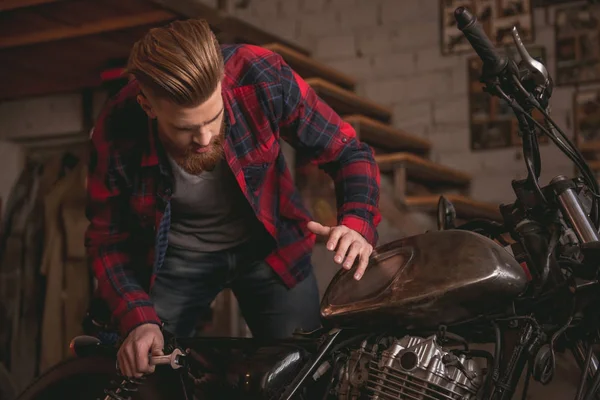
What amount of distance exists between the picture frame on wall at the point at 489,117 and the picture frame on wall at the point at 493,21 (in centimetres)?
8

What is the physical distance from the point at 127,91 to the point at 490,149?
8.26ft

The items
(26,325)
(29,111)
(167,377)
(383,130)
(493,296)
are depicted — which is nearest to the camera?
(493,296)

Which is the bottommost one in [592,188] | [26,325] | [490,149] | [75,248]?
[26,325]

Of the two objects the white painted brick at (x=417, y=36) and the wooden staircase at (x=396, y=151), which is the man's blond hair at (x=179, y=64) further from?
the white painted brick at (x=417, y=36)


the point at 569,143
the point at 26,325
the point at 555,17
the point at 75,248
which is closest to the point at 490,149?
the point at 555,17

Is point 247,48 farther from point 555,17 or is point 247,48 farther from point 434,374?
point 555,17

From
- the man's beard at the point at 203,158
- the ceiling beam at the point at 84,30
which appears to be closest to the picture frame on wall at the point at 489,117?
the ceiling beam at the point at 84,30

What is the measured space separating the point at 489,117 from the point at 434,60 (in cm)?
44

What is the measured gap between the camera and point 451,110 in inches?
155

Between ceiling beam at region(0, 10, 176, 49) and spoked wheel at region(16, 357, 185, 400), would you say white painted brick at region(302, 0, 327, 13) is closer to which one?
ceiling beam at region(0, 10, 176, 49)

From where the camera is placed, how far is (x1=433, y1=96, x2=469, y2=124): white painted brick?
391cm

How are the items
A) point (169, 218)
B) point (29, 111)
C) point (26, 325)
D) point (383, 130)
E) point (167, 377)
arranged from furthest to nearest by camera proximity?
1. point (29, 111)
2. point (26, 325)
3. point (383, 130)
4. point (169, 218)
5. point (167, 377)

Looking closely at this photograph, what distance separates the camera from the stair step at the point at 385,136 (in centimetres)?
318

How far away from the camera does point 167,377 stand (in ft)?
4.72
